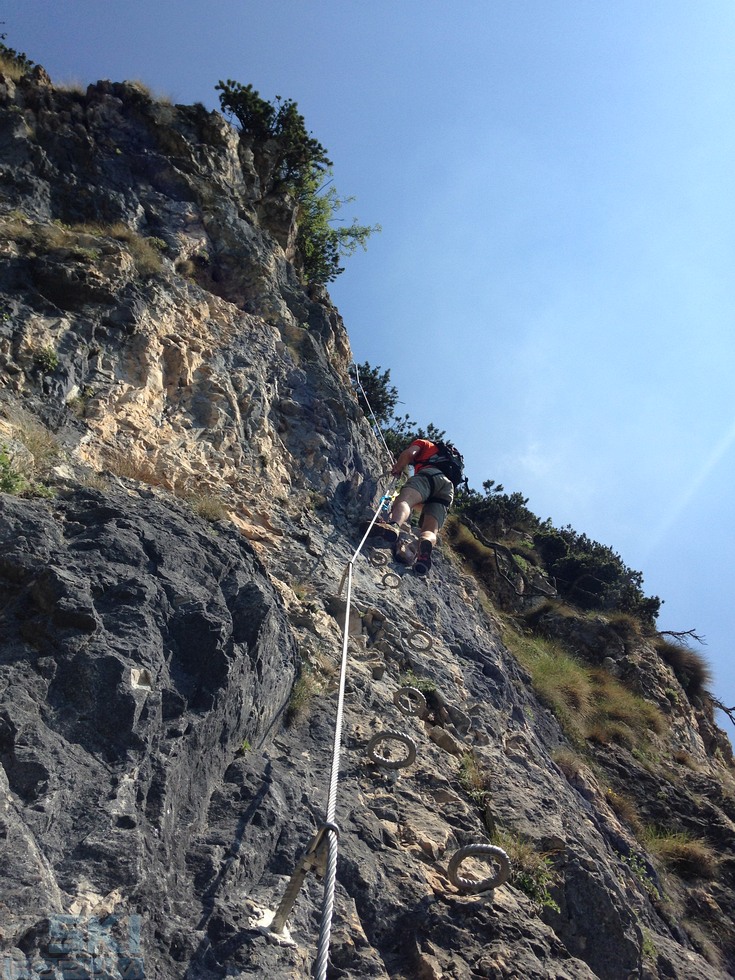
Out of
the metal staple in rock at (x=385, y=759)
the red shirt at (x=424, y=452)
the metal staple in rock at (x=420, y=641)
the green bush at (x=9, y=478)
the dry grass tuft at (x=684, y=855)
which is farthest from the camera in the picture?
the red shirt at (x=424, y=452)

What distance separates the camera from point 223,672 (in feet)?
13.1

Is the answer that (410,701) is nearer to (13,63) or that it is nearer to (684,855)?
A: (684,855)

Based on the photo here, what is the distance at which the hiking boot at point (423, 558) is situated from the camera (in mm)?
7984

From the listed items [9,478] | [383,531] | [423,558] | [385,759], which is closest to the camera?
[9,478]

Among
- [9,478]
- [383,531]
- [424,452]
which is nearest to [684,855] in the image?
[383,531]

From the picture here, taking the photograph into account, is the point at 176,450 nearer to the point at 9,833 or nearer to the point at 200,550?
the point at 200,550

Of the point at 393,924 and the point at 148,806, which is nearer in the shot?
the point at 148,806


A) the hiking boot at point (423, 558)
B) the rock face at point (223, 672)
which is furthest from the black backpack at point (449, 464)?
the hiking boot at point (423, 558)

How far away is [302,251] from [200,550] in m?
9.24

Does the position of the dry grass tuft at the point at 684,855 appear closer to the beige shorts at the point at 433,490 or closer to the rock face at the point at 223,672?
the rock face at the point at 223,672

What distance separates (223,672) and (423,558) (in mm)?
4255

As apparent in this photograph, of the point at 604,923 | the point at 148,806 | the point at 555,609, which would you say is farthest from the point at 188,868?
the point at 555,609

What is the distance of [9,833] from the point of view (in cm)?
263

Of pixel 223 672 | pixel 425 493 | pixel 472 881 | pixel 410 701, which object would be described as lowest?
pixel 472 881
